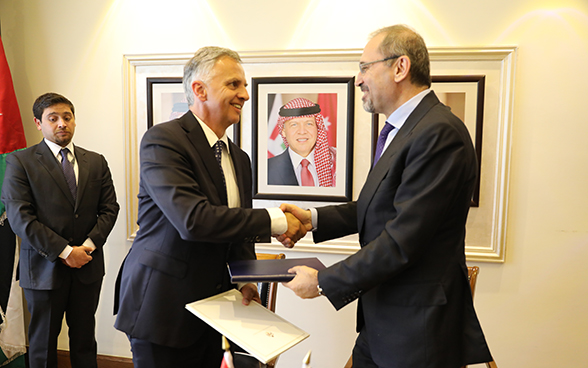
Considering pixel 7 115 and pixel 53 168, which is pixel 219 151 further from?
pixel 7 115

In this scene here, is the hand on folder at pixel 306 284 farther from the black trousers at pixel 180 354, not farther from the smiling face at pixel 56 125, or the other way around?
the smiling face at pixel 56 125

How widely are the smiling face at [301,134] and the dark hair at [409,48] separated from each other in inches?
53.5

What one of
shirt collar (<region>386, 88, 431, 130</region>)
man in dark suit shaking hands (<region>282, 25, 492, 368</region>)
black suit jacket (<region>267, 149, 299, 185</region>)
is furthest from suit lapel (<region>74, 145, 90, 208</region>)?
shirt collar (<region>386, 88, 431, 130</region>)

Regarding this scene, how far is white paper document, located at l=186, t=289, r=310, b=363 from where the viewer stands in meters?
1.25

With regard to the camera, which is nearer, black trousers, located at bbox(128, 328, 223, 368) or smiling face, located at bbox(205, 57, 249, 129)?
black trousers, located at bbox(128, 328, 223, 368)

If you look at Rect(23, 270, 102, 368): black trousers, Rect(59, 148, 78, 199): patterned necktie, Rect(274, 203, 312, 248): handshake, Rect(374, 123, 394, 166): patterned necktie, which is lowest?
Rect(23, 270, 102, 368): black trousers

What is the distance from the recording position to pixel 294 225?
1.94m

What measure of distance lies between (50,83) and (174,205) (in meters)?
2.48

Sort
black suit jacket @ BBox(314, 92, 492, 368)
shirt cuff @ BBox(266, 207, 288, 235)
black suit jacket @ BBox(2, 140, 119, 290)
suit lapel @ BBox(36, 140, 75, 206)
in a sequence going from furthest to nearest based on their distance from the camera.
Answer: suit lapel @ BBox(36, 140, 75, 206), black suit jacket @ BBox(2, 140, 119, 290), shirt cuff @ BBox(266, 207, 288, 235), black suit jacket @ BBox(314, 92, 492, 368)

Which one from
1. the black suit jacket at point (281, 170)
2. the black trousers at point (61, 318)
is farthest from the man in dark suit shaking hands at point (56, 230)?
the black suit jacket at point (281, 170)

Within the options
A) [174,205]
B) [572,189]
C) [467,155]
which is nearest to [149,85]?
[174,205]

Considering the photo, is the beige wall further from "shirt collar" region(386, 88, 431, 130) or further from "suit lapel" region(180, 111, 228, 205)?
"suit lapel" region(180, 111, 228, 205)

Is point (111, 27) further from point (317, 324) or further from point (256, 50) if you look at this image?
point (317, 324)

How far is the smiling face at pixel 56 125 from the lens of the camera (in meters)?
2.76
